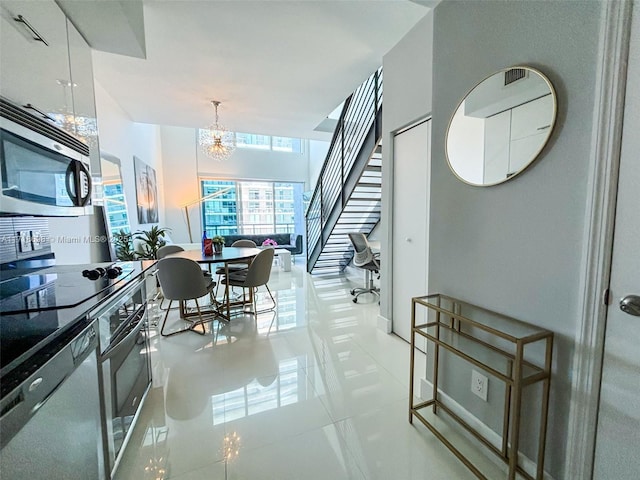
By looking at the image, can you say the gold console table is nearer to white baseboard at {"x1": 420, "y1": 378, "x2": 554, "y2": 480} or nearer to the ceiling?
white baseboard at {"x1": 420, "y1": 378, "x2": 554, "y2": 480}

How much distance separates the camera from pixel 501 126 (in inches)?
51.1

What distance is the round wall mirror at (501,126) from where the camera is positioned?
1.12 m

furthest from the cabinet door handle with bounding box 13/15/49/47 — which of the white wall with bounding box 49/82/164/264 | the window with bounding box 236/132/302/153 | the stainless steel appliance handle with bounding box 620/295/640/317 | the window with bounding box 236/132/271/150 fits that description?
the window with bounding box 236/132/271/150

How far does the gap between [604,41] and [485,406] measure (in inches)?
63.6

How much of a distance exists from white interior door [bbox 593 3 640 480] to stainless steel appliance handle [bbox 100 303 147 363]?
6.38 feet

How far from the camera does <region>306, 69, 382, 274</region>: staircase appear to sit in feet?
11.3

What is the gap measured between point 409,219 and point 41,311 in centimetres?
240

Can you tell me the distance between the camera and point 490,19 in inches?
50.6

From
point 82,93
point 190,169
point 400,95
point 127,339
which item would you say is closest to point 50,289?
point 127,339

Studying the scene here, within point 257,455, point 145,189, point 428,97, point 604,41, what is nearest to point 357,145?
point 428,97

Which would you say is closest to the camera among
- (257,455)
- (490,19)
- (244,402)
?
(490,19)

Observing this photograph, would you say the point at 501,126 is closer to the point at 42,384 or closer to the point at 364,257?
the point at 42,384

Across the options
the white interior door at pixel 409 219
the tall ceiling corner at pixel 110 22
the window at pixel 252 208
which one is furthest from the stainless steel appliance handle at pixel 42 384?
the window at pixel 252 208

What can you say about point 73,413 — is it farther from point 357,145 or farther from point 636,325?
point 357,145
